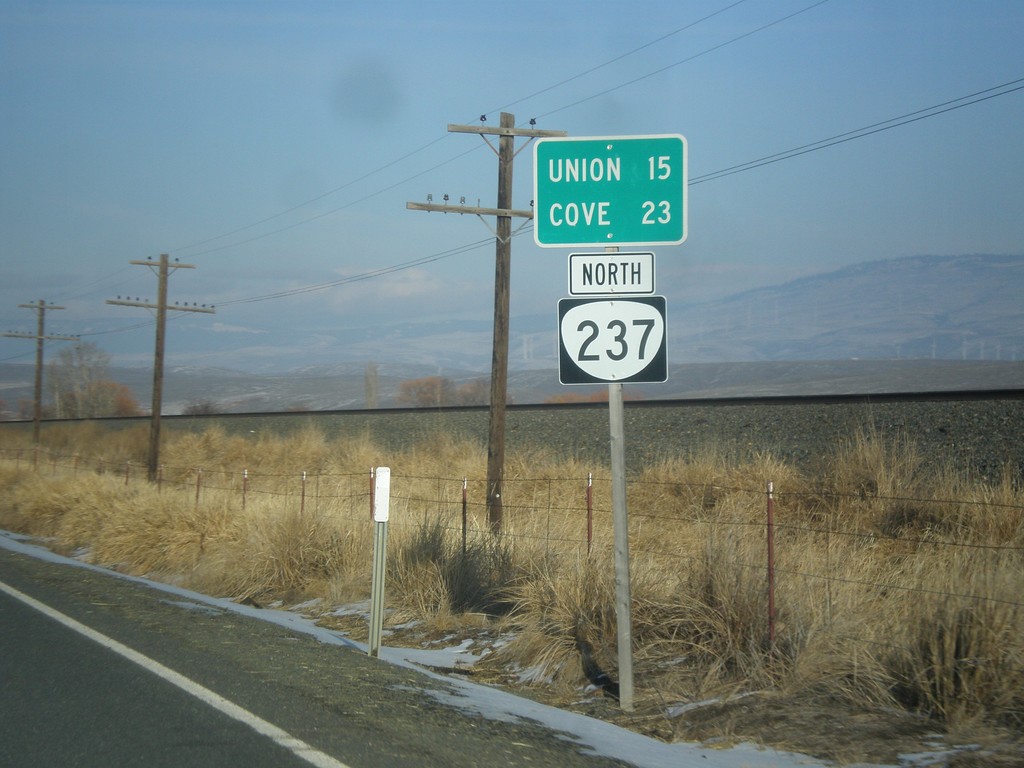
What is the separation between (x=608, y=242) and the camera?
7.58 meters

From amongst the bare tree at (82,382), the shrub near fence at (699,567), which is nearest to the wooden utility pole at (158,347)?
the shrub near fence at (699,567)

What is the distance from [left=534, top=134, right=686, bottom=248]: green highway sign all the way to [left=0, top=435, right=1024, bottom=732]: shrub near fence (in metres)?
2.79

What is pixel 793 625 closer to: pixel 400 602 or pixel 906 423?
pixel 400 602

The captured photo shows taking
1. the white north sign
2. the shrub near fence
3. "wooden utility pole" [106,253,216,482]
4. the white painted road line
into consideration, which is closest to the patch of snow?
the shrub near fence

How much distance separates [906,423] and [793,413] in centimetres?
386

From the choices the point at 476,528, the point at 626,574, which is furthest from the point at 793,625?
the point at 476,528

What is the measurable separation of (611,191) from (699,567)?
339 cm

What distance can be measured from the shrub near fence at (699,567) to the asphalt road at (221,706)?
6.08 feet

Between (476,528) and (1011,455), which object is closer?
(476,528)

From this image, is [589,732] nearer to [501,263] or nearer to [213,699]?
[213,699]

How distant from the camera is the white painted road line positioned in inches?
219

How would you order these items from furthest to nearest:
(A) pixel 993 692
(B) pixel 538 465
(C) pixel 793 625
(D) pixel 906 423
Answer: (B) pixel 538 465, (D) pixel 906 423, (C) pixel 793 625, (A) pixel 993 692

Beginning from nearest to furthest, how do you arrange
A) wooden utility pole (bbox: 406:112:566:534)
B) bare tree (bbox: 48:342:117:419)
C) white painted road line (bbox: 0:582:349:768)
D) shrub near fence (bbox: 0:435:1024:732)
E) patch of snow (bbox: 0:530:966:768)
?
white painted road line (bbox: 0:582:349:768), patch of snow (bbox: 0:530:966:768), shrub near fence (bbox: 0:435:1024:732), wooden utility pole (bbox: 406:112:566:534), bare tree (bbox: 48:342:117:419)

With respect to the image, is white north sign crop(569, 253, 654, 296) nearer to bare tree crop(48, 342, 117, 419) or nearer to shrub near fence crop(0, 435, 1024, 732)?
shrub near fence crop(0, 435, 1024, 732)
